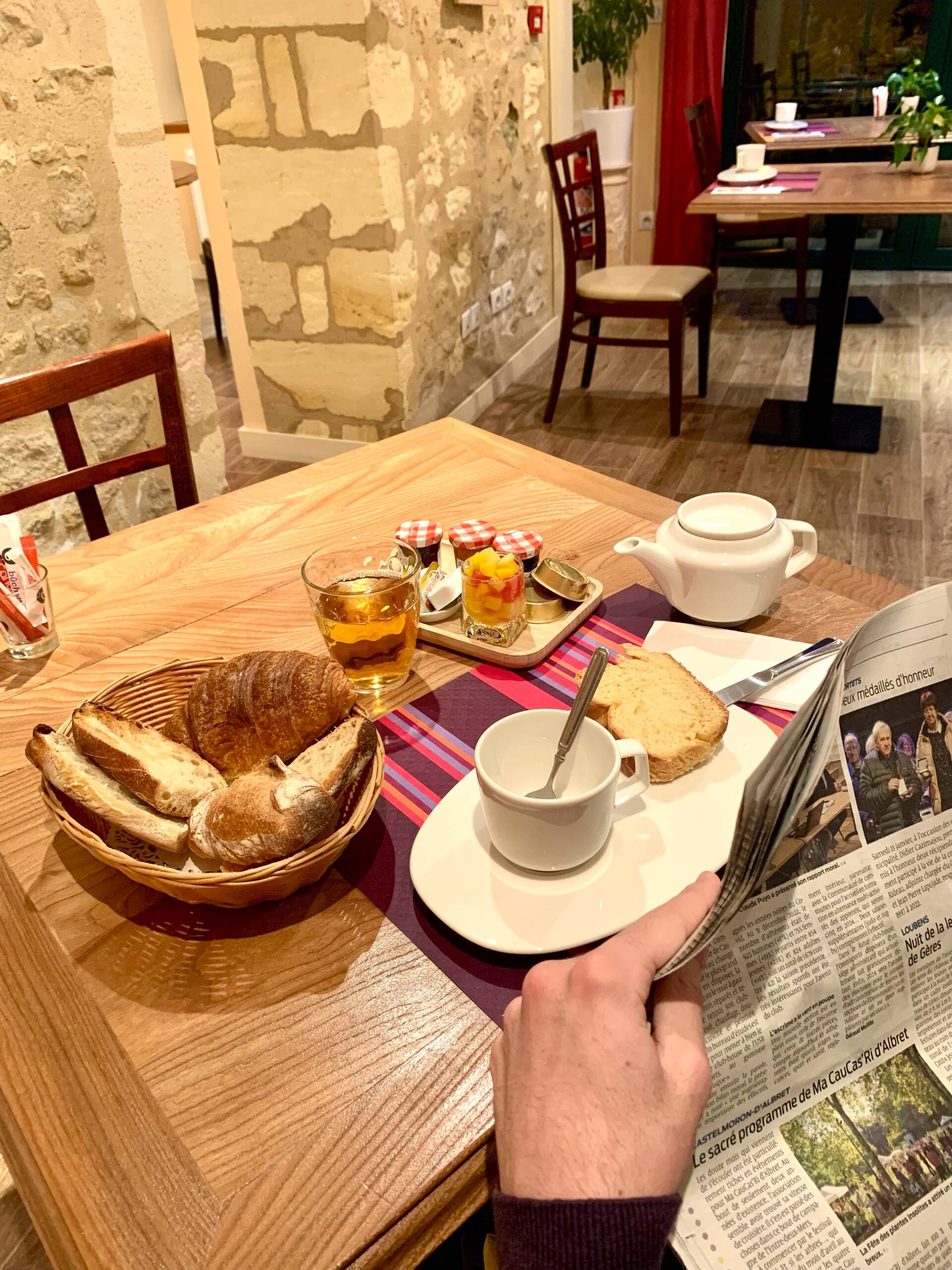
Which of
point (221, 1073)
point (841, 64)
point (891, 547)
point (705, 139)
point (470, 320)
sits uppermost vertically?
point (841, 64)

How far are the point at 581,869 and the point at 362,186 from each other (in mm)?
2682

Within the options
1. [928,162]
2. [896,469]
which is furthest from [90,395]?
[928,162]

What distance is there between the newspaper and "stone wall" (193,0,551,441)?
8.81ft

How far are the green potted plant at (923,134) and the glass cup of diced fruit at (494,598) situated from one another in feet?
9.68

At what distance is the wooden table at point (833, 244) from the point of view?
268 centimetres

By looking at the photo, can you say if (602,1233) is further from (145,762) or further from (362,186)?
(362,186)

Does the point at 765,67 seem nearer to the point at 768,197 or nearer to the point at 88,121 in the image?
the point at 768,197

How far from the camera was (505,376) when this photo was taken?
4047mm

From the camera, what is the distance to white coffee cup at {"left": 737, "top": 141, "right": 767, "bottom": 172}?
130 inches

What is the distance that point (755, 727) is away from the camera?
0.80 m

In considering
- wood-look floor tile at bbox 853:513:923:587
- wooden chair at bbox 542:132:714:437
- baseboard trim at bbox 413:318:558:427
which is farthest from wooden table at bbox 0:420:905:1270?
wooden chair at bbox 542:132:714:437

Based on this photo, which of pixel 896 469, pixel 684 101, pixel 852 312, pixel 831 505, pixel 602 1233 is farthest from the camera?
pixel 684 101

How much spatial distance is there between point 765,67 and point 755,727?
5624 millimetres

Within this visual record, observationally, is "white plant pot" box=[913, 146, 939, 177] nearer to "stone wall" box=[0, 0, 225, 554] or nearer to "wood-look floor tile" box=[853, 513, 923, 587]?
"wood-look floor tile" box=[853, 513, 923, 587]
